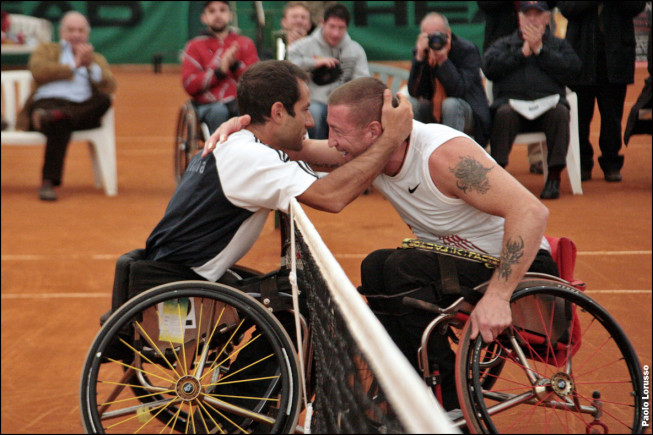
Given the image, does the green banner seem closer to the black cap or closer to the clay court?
the clay court

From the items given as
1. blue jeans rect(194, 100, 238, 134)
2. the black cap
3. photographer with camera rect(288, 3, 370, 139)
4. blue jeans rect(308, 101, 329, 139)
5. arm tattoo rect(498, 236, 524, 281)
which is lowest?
blue jeans rect(194, 100, 238, 134)

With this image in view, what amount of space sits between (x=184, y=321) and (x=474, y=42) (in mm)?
1228

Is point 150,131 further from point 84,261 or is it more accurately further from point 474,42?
point 474,42

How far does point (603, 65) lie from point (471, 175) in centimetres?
49

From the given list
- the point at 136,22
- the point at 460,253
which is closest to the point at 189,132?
the point at 460,253

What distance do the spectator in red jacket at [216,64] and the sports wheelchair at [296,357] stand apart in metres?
2.86

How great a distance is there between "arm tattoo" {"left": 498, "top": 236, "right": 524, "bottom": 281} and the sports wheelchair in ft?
0.24

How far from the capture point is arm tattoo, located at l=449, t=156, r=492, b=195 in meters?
2.38

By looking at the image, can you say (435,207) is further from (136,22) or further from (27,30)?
(136,22)

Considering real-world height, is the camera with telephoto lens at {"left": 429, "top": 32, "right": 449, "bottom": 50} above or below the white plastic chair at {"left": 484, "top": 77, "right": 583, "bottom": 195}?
above

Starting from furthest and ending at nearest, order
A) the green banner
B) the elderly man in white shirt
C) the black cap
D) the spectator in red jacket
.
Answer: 1. the green banner
2. the elderly man in white shirt
3. the spectator in red jacket
4. the black cap

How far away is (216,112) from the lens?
5.69m

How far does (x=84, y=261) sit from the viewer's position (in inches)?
229

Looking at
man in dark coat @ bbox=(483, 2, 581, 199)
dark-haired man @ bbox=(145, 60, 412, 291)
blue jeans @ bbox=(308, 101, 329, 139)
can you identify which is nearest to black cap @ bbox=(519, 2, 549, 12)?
man in dark coat @ bbox=(483, 2, 581, 199)
